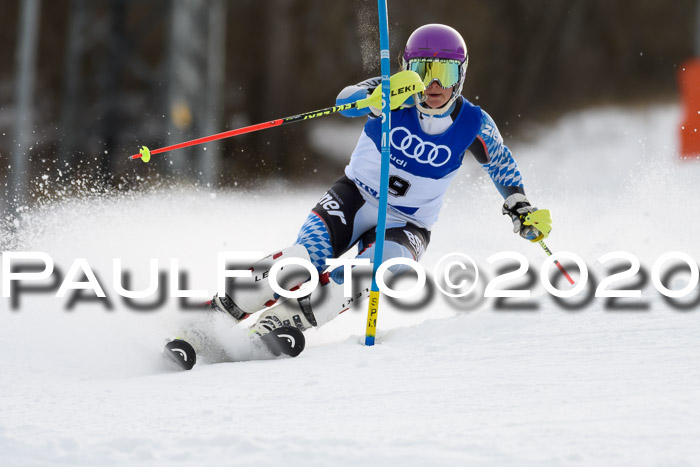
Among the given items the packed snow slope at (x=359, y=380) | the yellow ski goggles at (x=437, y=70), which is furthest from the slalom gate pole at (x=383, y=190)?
the yellow ski goggles at (x=437, y=70)

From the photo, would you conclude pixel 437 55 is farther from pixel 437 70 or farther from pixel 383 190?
pixel 383 190

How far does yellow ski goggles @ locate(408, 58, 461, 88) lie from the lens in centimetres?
300

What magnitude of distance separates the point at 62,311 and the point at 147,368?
935 mm

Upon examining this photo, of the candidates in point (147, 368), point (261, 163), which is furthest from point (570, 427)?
point (261, 163)

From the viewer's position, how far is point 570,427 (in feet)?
5.69

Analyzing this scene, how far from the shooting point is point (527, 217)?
3.22 meters

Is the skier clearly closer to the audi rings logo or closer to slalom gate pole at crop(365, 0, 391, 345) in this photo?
the audi rings logo

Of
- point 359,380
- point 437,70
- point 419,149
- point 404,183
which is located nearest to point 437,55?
point 437,70

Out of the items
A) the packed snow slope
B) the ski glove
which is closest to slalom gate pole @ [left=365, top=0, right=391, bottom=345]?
the packed snow slope

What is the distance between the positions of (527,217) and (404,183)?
0.52 metres

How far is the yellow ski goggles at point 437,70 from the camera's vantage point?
300 cm

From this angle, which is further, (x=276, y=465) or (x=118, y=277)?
(x=118, y=277)

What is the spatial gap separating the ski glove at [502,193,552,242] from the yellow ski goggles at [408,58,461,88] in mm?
567

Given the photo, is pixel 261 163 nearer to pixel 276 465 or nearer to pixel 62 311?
pixel 62 311
